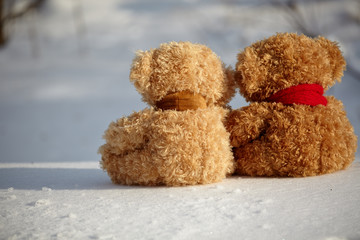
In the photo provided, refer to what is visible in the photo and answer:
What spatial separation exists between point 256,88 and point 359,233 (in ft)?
1.69

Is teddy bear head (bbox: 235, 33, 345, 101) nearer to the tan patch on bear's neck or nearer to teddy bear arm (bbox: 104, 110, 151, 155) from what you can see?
the tan patch on bear's neck

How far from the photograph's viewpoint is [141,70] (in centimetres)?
89

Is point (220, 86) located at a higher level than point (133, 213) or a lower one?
higher

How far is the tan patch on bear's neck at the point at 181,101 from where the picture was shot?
35.9 inches

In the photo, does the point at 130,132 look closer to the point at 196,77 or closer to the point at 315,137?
the point at 196,77

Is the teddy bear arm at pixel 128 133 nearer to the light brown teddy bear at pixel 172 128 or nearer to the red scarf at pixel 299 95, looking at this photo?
the light brown teddy bear at pixel 172 128

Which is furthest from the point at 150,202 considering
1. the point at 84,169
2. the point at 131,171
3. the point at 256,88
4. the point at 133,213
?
the point at 84,169

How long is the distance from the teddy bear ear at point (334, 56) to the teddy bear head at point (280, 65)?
25 millimetres

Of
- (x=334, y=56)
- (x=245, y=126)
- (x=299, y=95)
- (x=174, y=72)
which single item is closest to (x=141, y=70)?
(x=174, y=72)

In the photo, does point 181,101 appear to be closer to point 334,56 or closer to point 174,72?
point 174,72

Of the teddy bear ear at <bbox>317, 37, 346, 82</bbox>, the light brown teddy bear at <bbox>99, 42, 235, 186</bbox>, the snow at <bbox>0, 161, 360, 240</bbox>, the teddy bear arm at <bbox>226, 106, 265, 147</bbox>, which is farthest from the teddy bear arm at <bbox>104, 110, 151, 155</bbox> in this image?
the teddy bear ear at <bbox>317, 37, 346, 82</bbox>

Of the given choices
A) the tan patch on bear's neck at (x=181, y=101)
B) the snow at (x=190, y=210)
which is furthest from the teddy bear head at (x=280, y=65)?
the snow at (x=190, y=210)

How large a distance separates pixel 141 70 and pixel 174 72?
8 centimetres

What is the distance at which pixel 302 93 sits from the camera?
3.19 ft
